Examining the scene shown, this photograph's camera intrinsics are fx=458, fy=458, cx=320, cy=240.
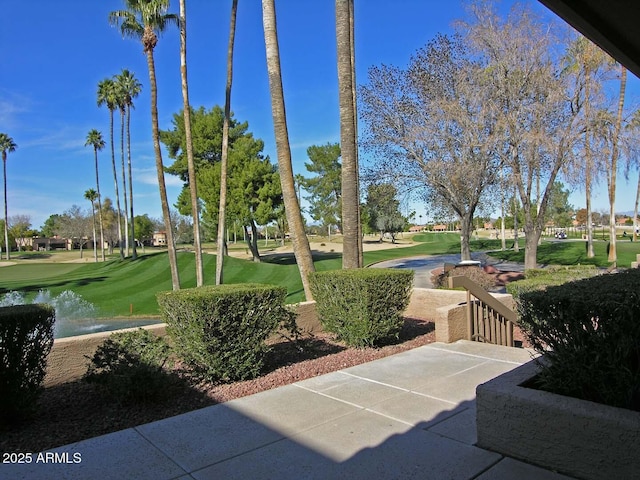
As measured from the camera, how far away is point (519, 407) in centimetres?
321

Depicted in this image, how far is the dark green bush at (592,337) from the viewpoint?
115 inches

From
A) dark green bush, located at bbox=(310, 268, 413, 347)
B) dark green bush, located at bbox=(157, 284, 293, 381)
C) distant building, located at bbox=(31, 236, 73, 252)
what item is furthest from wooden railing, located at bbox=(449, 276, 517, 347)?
distant building, located at bbox=(31, 236, 73, 252)

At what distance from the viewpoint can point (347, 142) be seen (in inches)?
371

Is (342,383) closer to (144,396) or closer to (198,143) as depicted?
(144,396)

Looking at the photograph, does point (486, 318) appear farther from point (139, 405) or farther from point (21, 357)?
point (21, 357)

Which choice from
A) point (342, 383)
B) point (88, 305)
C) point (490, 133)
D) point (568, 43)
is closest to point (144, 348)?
point (342, 383)

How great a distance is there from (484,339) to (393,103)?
46.1 feet

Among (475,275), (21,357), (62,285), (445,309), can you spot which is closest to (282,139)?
(445,309)

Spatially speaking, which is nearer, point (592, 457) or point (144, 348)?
point (592, 457)

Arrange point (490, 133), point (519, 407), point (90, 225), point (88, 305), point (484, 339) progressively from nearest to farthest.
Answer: point (519, 407), point (484, 339), point (490, 133), point (88, 305), point (90, 225)

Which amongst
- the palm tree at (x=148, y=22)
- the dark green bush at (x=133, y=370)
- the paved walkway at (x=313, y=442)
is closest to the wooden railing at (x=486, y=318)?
the paved walkway at (x=313, y=442)

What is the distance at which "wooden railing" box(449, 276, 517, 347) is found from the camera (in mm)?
7250

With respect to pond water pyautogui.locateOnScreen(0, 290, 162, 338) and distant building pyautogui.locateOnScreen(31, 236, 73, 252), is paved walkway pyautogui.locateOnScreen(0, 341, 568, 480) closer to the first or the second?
pond water pyautogui.locateOnScreen(0, 290, 162, 338)

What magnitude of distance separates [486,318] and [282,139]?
5.49 meters
